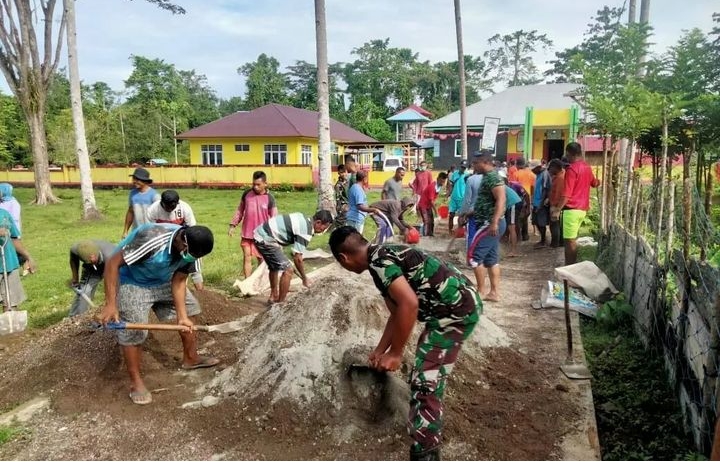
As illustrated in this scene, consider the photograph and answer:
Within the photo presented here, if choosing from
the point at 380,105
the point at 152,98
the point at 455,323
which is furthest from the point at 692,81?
the point at 380,105

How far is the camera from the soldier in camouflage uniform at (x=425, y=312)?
2959mm

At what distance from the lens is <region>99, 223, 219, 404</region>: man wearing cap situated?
154 inches

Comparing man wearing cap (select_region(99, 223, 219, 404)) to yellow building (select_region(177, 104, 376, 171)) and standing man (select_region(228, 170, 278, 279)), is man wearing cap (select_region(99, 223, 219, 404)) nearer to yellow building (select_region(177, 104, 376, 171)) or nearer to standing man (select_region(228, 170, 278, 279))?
standing man (select_region(228, 170, 278, 279))

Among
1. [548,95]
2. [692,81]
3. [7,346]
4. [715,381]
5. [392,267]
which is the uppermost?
[548,95]

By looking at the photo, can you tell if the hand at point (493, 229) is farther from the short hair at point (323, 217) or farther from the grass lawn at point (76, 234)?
the grass lawn at point (76, 234)

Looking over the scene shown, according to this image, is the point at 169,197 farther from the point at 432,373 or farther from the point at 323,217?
the point at 432,373

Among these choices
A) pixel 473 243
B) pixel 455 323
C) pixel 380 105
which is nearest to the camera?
pixel 455 323

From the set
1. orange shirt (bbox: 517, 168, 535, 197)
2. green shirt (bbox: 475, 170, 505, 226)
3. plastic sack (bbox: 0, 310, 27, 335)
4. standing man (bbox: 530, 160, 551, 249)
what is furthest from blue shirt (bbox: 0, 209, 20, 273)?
orange shirt (bbox: 517, 168, 535, 197)

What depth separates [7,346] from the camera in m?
5.87

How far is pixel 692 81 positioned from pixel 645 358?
4985 mm

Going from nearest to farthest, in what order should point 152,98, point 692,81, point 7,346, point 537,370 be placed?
point 537,370
point 7,346
point 692,81
point 152,98

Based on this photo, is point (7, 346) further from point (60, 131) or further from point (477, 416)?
point (60, 131)

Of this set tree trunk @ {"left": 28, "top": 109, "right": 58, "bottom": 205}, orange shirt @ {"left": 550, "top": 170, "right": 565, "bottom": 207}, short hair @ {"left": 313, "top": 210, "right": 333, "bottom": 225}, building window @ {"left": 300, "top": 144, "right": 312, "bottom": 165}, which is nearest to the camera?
short hair @ {"left": 313, "top": 210, "right": 333, "bottom": 225}

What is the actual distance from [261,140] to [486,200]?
26.1 meters
